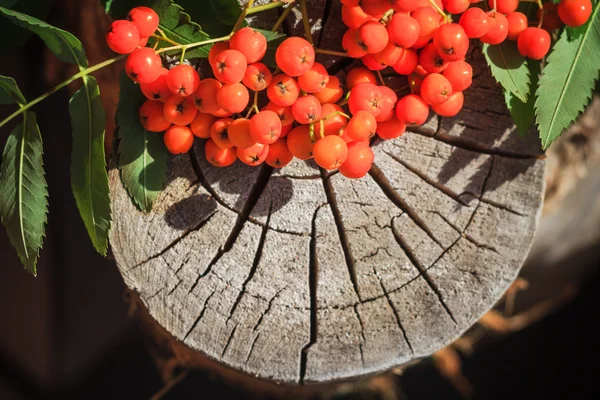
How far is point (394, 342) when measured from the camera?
114 cm

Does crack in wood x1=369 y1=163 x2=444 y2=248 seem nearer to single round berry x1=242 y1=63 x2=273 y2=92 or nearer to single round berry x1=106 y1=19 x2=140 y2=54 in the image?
single round berry x1=242 y1=63 x2=273 y2=92

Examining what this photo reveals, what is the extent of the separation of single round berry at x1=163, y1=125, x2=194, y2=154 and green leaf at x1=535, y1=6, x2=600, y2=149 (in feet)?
1.83

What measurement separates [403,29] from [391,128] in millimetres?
184

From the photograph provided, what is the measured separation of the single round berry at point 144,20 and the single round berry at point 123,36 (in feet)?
0.04

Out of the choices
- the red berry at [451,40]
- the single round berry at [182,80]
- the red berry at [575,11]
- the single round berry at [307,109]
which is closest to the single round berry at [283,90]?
the single round berry at [307,109]

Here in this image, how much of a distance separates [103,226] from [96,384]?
1520 mm

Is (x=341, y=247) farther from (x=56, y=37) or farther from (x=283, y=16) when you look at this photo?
(x=56, y=37)

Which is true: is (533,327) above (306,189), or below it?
below

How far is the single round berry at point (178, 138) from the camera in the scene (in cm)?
95

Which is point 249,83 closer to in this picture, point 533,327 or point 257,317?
point 257,317

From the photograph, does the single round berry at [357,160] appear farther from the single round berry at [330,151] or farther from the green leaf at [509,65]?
the green leaf at [509,65]

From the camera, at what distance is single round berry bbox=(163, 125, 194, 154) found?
0.95 metres

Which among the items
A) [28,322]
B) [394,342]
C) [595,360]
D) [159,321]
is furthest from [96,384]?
[595,360]

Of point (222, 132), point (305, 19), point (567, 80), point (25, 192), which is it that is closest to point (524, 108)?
point (567, 80)
